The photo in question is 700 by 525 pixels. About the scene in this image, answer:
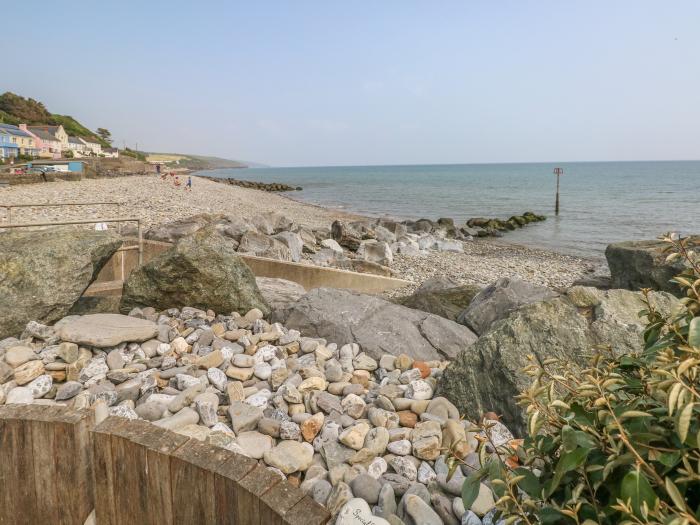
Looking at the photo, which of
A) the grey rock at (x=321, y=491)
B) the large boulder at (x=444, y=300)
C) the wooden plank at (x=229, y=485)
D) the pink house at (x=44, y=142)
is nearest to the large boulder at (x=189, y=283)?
the large boulder at (x=444, y=300)

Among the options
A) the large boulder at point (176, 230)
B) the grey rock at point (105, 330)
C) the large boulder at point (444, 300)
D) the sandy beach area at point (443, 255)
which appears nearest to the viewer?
the grey rock at point (105, 330)

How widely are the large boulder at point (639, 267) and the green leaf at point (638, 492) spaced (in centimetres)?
828

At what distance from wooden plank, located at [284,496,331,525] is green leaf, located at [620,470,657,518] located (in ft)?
2.81

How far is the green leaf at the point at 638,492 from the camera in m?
0.88

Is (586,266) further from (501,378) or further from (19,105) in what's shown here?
(19,105)

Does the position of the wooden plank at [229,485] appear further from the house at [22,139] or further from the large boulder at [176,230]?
the house at [22,139]

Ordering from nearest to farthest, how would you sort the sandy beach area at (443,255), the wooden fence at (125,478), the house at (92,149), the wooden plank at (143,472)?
the wooden fence at (125,478)
the wooden plank at (143,472)
the sandy beach area at (443,255)
the house at (92,149)

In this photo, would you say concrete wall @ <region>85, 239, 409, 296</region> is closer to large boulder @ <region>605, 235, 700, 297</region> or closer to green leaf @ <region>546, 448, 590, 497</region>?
large boulder @ <region>605, 235, 700, 297</region>

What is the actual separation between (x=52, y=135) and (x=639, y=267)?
83.6 metres

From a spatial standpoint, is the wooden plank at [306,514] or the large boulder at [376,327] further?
the large boulder at [376,327]

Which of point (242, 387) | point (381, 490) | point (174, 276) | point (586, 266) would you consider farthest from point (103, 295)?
point (586, 266)

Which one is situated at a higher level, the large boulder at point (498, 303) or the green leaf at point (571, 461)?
the green leaf at point (571, 461)

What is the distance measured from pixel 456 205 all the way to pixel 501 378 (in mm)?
37135

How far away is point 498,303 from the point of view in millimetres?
5898
